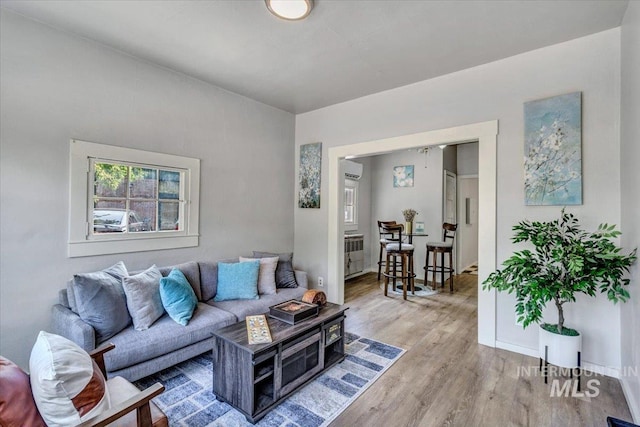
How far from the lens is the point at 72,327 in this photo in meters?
2.08

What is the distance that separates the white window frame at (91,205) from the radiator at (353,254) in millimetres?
2926

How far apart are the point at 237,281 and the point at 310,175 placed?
1.96 meters

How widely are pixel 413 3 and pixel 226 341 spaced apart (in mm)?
2670

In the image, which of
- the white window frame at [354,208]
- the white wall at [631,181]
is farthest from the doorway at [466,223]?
the white wall at [631,181]

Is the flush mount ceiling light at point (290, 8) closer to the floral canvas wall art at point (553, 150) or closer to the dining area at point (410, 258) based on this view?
the floral canvas wall art at point (553, 150)

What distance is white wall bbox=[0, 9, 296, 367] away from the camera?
2248 millimetres

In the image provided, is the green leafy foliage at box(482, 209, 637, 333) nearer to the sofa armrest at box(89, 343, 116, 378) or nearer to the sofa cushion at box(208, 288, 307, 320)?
the sofa cushion at box(208, 288, 307, 320)

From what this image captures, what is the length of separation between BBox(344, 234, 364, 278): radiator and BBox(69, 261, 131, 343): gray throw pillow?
12.5 ft

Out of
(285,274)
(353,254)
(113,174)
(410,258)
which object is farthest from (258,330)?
(353,254)

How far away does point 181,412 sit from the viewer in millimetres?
1960

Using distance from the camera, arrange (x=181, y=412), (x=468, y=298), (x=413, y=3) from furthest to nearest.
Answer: (x=468, y=298) → (x=413, y=3) → (x=181, y=412)

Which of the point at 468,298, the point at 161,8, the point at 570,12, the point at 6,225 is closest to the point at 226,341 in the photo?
the point at 6,225

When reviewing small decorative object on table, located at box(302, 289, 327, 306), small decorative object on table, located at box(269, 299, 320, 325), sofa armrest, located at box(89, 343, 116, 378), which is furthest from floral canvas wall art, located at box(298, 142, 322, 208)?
sofa armrest, located at box(89, 343, 116, 378)

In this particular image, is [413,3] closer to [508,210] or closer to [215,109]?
[508,210]
